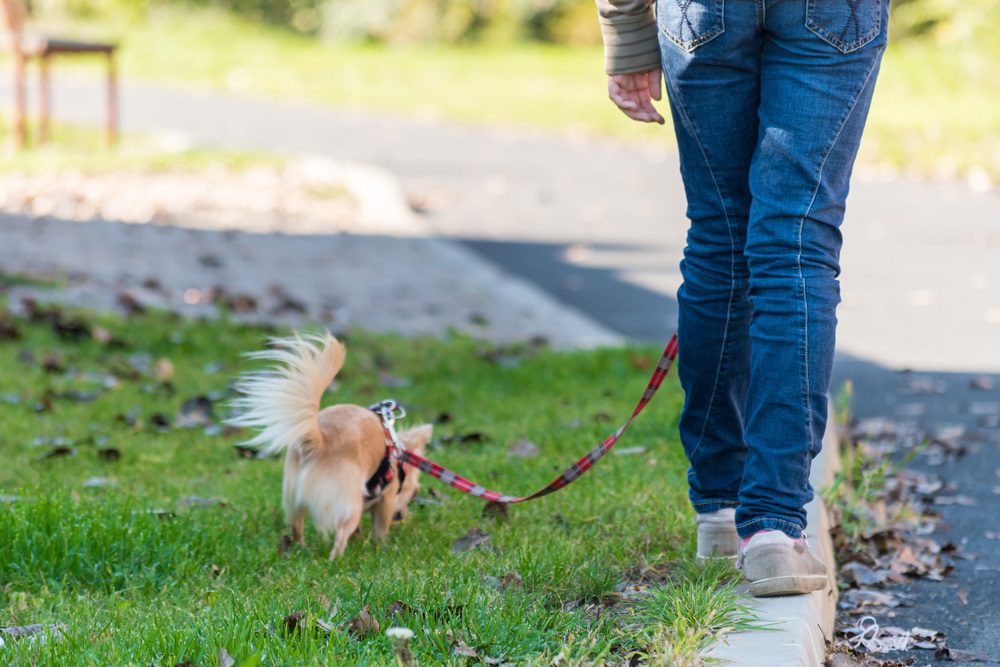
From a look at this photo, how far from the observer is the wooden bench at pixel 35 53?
12.8m

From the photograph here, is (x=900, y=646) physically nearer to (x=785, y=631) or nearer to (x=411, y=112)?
(x=785, y=631)

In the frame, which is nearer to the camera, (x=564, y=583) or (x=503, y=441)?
(x=564, y=583)

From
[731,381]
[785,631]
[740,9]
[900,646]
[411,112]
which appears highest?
[740,9]

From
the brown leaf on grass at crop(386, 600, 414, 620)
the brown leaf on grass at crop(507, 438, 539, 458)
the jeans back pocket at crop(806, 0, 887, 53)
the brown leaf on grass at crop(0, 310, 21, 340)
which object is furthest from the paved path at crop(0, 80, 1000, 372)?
the brown leaf on grass at crop(386, 600, 414, 620)

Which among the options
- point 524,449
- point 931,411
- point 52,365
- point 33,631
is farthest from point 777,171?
point 52,365

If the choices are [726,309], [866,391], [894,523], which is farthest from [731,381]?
[866,391]

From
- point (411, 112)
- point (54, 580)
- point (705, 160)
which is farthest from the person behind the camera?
point (411, 112)

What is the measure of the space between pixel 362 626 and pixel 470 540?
94 centimetres

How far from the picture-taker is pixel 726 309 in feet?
9.88

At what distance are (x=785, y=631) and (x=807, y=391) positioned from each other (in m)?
0.50

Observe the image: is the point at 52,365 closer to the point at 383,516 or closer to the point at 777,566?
the point at 383,516

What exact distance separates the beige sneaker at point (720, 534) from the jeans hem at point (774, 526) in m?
0.25

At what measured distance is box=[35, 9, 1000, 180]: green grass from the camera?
15.0 m

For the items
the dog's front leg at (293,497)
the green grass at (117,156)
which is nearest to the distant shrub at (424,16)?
the green grass at (117,156)
